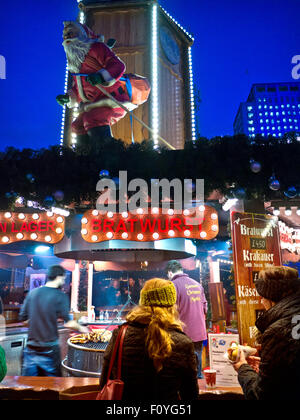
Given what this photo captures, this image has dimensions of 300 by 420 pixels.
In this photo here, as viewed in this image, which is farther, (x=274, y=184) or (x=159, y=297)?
(x=274, y=184)

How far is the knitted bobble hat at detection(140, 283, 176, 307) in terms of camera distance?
2.01 metres

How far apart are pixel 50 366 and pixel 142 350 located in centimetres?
315

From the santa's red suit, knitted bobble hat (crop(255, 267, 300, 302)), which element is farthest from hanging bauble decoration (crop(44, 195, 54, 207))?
knitted bobble hat (crop(255, 267, 300, 302))

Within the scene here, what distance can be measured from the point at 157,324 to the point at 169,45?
10069 mm

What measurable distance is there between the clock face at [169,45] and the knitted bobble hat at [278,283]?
9.21 meters

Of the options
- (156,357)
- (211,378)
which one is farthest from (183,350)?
(211,378)

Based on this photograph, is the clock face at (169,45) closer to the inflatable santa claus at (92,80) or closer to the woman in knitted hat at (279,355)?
the inflatable santa claus at (92,80)

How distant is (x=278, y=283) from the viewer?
1.95 meters

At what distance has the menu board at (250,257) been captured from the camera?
143 inches

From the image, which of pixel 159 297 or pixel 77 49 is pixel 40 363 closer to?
pixel 159 297
